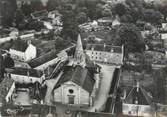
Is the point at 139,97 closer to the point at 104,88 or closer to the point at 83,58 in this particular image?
the point at 104,88

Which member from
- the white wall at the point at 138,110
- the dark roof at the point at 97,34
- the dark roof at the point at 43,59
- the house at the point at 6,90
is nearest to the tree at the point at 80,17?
the dark roof at the point at 97,34

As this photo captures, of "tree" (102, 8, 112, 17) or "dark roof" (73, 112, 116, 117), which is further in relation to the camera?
"tree" (102, 8, 112, 17)

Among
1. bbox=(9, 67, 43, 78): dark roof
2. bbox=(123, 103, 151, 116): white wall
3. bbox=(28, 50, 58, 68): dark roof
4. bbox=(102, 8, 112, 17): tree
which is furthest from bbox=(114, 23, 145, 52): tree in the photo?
bbox=(9, 67, 43, 78): dark roof

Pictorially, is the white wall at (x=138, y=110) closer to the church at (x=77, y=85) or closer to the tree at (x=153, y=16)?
the church at (x=77, y=85)

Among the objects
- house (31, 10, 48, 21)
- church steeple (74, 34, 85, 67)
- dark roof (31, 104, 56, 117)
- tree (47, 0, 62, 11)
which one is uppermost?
tree (47, 0, 62, 11)

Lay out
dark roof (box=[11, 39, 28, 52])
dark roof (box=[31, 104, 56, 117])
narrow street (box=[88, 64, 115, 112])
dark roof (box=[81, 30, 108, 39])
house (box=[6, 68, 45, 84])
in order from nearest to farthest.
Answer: dark roof (box=[31, 104, 56, 117]) → narrow street (box=[88, 64, 115, 112]) → house (box=[6, 68, 45, 84]) → dark roof (box=[11, 39, 28, 52]) → dark roof (box=[81, 30, 108, 39])

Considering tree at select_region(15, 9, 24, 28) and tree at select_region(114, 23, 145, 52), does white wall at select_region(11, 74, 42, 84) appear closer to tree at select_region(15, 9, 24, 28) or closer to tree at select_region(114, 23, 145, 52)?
tree at select_region(15, 9, 24, 28)
